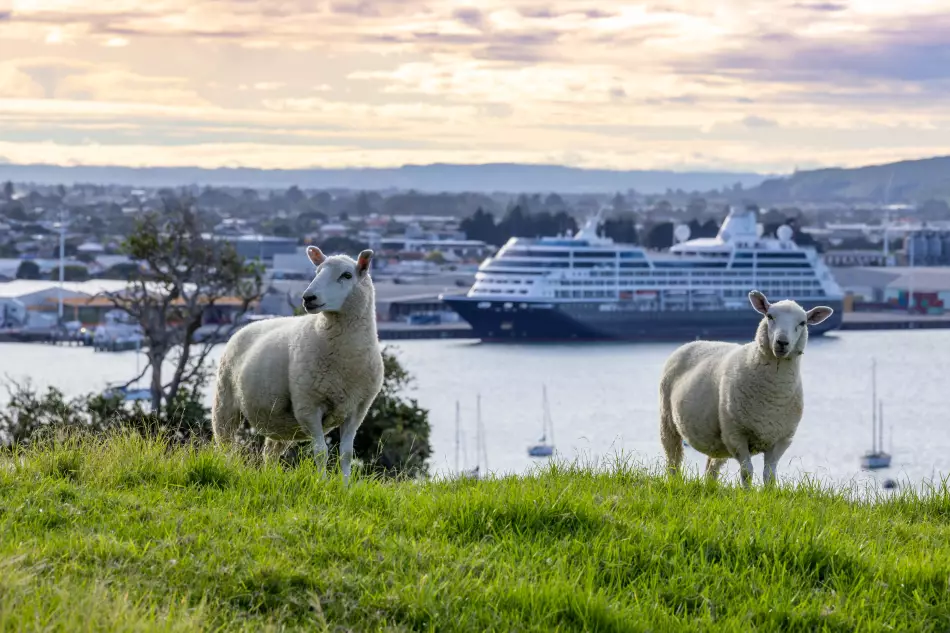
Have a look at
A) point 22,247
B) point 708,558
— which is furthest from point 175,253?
point 22,247

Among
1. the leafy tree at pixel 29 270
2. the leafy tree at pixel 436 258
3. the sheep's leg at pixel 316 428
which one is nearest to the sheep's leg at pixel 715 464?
the sheep's leg at pixel 316 428

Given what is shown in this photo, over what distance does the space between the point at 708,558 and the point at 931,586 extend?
1.87 feet

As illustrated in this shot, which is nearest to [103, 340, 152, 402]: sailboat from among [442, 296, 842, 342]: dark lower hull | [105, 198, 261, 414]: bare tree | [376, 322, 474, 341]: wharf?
[105, 198, 261, 414]: bare tree

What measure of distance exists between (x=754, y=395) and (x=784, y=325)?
317mm

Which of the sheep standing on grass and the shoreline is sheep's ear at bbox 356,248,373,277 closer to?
the sheep standing on grass

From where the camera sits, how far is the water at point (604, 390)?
3531cm

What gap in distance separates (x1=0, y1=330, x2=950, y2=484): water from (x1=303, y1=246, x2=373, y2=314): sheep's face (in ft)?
66.2

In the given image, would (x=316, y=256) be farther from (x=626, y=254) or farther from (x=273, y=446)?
(x=626, y=254)

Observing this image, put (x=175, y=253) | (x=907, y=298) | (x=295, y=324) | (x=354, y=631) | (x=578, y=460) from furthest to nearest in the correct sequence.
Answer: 1. (x=907, y=298)
2. (x=175, y=253)
3. (x=295, y=324)
4. (x=578, y=460)
5. (x=354, y=631)

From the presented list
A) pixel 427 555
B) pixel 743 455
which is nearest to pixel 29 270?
pixel 743 455

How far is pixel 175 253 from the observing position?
17562 millimetres

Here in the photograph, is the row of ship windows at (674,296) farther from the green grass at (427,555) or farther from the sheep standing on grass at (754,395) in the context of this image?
the green grass at (427,555)

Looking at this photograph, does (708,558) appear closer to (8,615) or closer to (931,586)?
(931,586)

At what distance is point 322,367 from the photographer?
17.8 feet
